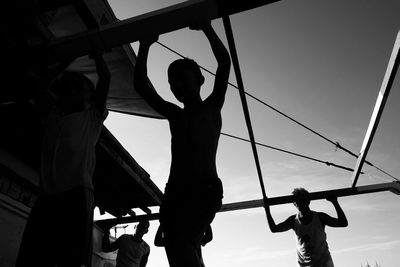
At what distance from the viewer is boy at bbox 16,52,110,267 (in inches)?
72.4

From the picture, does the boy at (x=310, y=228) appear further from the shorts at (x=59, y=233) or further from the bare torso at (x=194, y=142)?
the shorts at (x=59, y=233)

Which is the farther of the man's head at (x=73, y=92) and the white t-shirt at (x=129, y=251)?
the white t-shirt at (x=129, y=251)

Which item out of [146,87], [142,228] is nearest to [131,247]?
[142,228]

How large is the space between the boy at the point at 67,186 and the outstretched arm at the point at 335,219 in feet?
12.0

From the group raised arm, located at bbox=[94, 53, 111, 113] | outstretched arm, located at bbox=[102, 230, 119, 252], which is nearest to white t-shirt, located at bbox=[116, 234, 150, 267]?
outstretched arm, located at bbox=[102, 230, 119, 252]

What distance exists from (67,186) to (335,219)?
4.37 meters

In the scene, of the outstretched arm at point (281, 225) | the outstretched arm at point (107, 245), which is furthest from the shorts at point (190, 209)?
the outstretched arm at point (107, 245)

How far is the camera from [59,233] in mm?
1846

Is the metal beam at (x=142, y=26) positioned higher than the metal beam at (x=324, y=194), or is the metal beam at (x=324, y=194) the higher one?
the metal beam at (x=324, y=194)

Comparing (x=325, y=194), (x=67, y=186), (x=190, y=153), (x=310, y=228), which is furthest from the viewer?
(x=310, y=228)

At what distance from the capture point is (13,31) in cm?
218

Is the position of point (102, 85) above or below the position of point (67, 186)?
above

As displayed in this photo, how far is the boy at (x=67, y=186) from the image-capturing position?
184cm

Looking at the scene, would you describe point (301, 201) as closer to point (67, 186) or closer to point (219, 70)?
point (219, 70)
